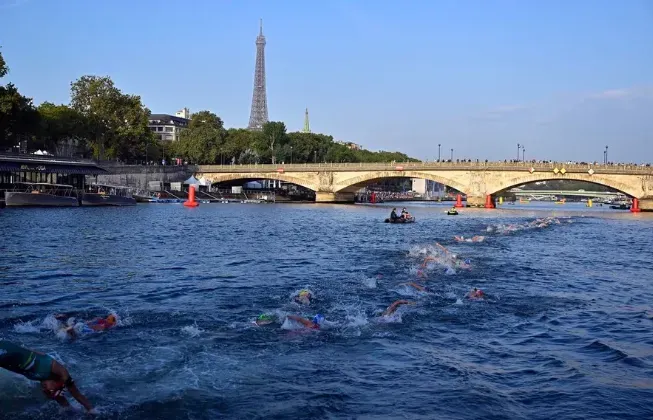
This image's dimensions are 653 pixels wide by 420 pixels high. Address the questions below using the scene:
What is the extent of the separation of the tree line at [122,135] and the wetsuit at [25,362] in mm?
81593

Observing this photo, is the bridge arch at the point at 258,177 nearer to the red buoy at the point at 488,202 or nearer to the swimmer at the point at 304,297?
the red buoy at the point at 488,202

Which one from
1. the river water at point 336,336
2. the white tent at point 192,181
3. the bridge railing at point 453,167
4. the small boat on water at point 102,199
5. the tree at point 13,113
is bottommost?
the river water at point 336,336

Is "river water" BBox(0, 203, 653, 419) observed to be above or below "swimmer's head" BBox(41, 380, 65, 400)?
below

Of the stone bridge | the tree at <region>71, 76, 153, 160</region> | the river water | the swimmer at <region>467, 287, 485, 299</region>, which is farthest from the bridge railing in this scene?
the swimmer at <region>467, 287, 485, 299</region>

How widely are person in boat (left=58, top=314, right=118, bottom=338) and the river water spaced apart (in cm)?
27

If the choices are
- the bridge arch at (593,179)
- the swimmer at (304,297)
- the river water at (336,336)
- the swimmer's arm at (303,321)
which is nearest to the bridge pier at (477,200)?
the bridge arch at (593,179)

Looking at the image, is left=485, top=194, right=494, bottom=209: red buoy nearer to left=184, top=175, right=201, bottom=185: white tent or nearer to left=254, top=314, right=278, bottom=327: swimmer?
left=184, top=175, right=201, bottom=185: white tent

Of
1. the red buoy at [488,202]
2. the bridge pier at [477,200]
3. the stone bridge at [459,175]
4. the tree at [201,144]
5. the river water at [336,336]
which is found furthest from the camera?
the tree at [201,144]

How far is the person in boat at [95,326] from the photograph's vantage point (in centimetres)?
1644

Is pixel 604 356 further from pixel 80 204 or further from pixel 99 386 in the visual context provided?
pixel 80 204

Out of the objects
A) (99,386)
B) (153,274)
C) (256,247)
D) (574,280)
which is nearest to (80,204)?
(256,247)

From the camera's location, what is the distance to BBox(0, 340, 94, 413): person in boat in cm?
1079

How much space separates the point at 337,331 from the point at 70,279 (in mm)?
13103

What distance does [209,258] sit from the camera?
34.8 m
